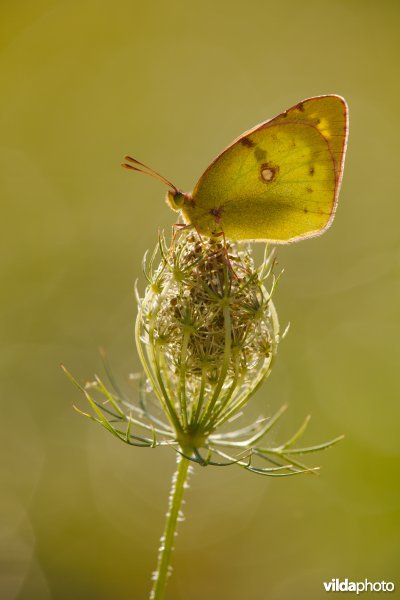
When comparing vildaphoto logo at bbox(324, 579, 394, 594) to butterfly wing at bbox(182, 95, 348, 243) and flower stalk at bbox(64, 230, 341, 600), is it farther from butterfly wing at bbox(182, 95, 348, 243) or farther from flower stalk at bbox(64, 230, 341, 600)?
butterfly wing at bbox(182, 95, 348, 243)

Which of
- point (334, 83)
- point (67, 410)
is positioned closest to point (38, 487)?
point (67, 410)

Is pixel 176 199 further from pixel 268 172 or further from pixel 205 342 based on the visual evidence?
pixel 205 342

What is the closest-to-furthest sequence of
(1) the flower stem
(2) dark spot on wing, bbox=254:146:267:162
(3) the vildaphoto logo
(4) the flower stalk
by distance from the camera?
(1) the flower stem, (4) the flower stalk, (2) dark spot on wing, bbox=254:146:267:162, (3) the vildaphoto logo

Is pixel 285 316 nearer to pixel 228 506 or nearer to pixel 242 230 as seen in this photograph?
pixel 228 506

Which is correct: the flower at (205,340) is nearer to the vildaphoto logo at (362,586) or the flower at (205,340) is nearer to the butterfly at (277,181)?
the butterfly at (277,181)

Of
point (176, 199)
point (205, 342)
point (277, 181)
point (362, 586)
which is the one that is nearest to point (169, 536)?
point (205, 342)

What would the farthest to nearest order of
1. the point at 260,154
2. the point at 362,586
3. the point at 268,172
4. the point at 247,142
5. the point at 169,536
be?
the point at 362,586
the point at 268,172
the point at 260,154
the point at 247,142
the point at 169,536

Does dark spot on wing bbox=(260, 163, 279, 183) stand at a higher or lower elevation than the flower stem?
higher

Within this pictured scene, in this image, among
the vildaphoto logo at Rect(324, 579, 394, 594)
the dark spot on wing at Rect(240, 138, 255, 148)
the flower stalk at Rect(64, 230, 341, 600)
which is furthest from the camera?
the vildaphoto logo at Rect(324, 579, 394, 594)

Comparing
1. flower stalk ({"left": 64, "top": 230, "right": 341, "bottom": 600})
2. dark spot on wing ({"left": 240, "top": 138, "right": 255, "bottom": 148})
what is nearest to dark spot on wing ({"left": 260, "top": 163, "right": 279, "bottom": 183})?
dark spot on wing ({"left": 240, "top": 138, "right": 255, "bottom": 148})
